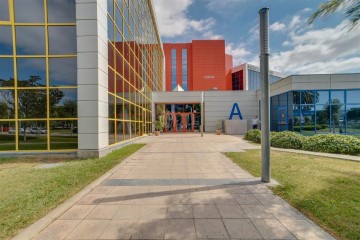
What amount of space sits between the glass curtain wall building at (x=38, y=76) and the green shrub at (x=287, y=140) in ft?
37.4

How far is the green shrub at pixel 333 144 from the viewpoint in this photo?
34.3 ft

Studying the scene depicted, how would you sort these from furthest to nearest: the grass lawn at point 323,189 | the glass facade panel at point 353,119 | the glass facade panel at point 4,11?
the glass facade panel at point 353,119
the glass facade panel at point 4,11
the grass lawn at point 323,189

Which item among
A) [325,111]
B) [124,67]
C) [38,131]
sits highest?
[124,67]

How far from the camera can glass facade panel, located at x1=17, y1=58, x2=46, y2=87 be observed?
10.4 m

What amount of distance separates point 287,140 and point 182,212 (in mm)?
10918

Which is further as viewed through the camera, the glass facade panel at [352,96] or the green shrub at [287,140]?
the glass facade panel at [352,96]

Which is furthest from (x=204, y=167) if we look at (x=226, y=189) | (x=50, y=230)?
(x=50, y=230)

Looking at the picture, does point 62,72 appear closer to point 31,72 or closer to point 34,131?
point 31,72

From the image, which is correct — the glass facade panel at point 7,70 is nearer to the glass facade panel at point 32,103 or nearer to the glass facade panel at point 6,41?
the glass facade panel at point 6,41

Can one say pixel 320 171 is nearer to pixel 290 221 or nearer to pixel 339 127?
pixel 290 221

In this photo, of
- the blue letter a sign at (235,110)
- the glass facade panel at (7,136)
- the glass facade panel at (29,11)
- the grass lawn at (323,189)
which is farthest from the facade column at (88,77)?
the blue letter a sign at (235,110)

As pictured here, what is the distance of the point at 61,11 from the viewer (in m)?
10.4

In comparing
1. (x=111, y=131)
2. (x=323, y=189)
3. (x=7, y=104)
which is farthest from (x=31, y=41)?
(x=323, y=189)

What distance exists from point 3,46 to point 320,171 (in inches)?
560
